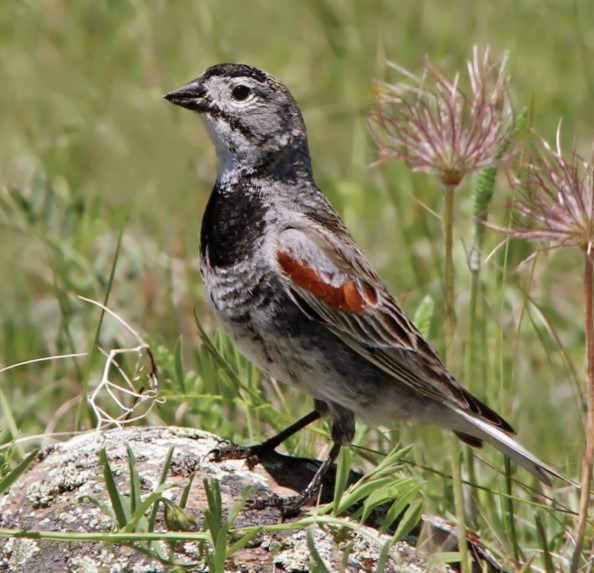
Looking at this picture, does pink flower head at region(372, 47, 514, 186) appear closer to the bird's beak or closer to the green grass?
the green grass

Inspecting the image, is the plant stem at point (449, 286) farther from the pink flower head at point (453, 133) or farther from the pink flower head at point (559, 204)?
the pink flower head at point (559, 204)

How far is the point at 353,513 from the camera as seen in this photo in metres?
3.58

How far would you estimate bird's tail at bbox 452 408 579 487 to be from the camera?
13.1ft

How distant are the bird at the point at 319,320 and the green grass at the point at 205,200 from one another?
214mm

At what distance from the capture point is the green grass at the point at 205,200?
184 inches

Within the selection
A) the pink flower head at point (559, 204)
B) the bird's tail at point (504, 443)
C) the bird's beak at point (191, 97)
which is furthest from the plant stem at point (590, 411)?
the bird's beak at point (191, 97)

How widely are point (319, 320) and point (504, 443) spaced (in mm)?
764

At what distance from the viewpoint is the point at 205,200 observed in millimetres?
7145

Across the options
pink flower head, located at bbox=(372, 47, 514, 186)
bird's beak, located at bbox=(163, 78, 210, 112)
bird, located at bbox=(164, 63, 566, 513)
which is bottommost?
bird, located at bbox=(164, 63, 566, 513)

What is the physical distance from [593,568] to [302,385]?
113 centimetres

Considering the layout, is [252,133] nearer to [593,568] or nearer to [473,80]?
[473,80]

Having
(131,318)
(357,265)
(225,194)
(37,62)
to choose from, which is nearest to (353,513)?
(357,265)

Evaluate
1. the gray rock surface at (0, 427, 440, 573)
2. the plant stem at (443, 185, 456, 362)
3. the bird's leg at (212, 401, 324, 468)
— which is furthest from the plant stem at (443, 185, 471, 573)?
the bird's leg at (212, 401, 324, 468)

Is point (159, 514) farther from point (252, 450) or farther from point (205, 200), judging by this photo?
point (205, 200)
